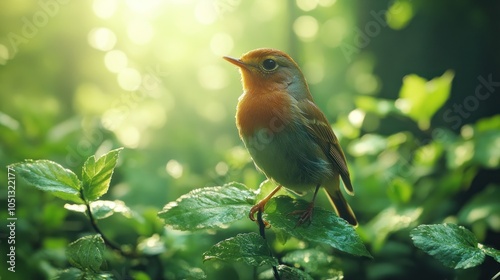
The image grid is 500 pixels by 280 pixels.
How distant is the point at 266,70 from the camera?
197 cm

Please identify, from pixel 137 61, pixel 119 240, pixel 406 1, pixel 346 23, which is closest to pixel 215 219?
pixel 119 240

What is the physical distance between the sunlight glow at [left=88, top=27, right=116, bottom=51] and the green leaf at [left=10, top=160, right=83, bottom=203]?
9.50 ft

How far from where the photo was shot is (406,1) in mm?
3104

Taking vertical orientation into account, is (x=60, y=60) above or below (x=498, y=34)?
below

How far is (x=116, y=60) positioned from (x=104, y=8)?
399 millimetres

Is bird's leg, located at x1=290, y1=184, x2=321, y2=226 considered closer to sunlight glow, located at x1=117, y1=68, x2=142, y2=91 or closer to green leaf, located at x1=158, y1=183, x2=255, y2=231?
green leaf, located at x1=158, y1=183, x2=255, y2=231

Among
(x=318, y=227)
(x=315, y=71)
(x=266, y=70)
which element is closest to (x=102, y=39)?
(x=315, y=71)

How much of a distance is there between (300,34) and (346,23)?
36 centimetres

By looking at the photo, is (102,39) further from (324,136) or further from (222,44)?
(324,136)

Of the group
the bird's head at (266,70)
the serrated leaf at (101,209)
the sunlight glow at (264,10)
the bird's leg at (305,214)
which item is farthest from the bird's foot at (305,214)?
the sunlight glow at (264,10)

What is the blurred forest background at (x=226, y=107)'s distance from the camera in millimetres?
2143

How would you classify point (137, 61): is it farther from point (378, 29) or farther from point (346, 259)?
point (346, 259)

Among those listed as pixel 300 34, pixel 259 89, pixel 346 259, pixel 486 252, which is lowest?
pixel 346 259

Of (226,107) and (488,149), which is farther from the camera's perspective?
(226,107)
